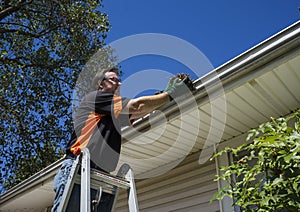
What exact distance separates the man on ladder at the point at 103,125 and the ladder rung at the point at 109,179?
0.38 ft

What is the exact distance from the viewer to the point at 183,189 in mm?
4465

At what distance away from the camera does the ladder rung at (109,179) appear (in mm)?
2430

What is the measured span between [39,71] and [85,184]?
1036 centimetres

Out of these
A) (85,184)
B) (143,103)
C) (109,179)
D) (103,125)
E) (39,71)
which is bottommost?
(85,184)

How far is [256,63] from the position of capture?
107 inches

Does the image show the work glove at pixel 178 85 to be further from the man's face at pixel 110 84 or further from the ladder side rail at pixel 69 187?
the ladder side rail at pixel 69 187

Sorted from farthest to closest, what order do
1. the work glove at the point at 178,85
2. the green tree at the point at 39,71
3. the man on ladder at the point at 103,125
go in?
the green tree at the point at 39,71 < the work glove at the point at 178,85 < the man on ladder at the point at 103,125

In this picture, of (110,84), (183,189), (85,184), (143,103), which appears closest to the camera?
(85,184)

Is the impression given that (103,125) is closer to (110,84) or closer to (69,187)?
(110,84)

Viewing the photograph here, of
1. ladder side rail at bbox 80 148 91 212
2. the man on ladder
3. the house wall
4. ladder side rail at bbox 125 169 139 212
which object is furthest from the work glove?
the house wall

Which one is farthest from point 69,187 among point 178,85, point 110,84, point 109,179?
point 178,85

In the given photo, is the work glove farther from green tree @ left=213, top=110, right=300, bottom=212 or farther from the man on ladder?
green tree @ left=213, top=110, right=300, bottom=212

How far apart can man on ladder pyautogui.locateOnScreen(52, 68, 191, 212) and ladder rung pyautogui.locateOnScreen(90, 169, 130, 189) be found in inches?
4.5

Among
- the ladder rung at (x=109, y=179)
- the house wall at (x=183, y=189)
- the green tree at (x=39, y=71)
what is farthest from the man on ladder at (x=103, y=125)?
the green tree at (x=39, y=71)
